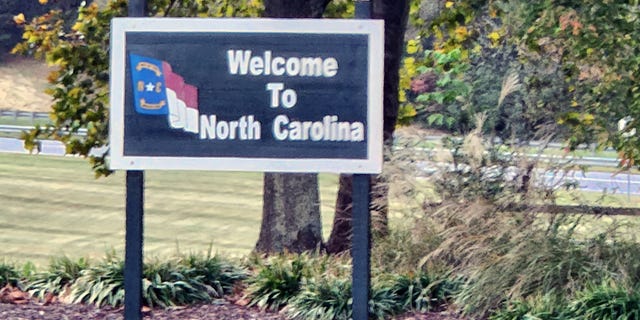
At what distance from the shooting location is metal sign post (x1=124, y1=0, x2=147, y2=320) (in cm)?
604

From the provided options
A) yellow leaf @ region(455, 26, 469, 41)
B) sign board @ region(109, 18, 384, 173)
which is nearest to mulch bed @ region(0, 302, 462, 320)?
sign board @ region(109, 18, 384, 173)

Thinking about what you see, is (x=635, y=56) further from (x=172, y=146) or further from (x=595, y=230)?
(x=172, y=146)

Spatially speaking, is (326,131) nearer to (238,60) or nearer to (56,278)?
(238,60)

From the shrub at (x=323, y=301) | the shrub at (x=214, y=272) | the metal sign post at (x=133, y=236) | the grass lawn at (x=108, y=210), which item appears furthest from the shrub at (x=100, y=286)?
the grass lawn at (x=108, y=210)

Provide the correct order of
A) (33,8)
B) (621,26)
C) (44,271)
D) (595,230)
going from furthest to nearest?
(33,8) → (621,26) → (44,271) → (595,230)

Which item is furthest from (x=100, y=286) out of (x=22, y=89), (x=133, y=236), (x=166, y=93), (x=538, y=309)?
(x=22, y=89)

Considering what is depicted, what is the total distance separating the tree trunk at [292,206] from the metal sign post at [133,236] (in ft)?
11.7

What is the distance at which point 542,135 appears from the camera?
8.85 metres

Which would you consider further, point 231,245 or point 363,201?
point 231,245

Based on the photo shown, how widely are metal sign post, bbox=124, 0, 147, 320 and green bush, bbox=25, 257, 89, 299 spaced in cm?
174

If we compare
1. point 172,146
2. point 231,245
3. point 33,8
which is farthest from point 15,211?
point 33,8

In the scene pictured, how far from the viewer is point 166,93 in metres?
5.85

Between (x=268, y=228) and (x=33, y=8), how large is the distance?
120ft

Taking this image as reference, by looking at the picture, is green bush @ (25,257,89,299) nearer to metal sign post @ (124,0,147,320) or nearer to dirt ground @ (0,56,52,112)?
metal sign post @ (124,0,147,320)
